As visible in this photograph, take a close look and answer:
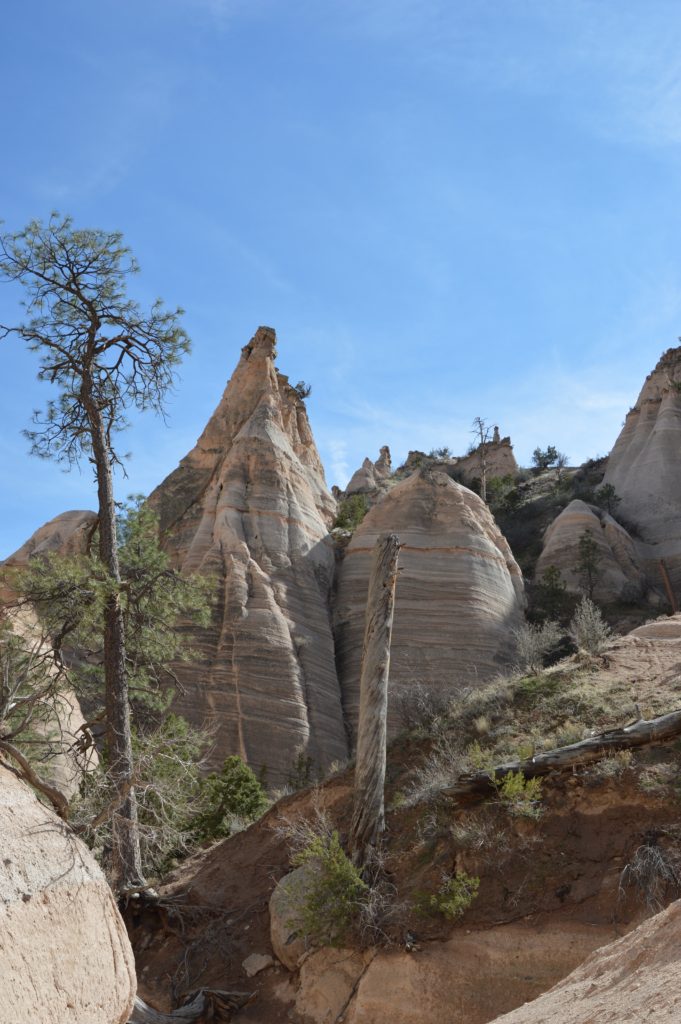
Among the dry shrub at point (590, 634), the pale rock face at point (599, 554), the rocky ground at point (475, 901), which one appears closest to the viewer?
the rocky ground at point (475, 901)

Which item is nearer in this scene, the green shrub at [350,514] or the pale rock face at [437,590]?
the pale rock face at [437,590]

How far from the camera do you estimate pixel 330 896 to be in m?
12.8

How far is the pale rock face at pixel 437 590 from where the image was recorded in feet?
96.2

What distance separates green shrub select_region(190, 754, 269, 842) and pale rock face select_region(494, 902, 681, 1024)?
1154 centimetres

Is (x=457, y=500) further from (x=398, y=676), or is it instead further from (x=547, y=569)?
(x=398, y=676)

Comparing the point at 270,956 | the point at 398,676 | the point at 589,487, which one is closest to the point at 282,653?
the point at 398,676

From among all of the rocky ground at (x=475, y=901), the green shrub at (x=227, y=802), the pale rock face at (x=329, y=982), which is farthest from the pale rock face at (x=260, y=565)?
the pale rock face at (x=329, y=982)

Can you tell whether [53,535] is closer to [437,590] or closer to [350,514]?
[350,514]

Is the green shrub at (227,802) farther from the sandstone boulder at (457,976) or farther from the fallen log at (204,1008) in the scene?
the sandstone boulder at (457,976)

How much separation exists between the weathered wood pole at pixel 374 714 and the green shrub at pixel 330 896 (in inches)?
27.6

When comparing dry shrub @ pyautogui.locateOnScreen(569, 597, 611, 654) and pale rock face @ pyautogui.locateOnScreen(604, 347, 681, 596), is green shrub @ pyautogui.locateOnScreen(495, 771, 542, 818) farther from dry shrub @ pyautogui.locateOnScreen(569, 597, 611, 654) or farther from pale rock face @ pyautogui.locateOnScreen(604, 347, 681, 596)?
pale rock face @ pyautogui.locateOnScreen(604, 347, 681, 596)

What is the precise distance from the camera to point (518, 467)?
64.0 metres

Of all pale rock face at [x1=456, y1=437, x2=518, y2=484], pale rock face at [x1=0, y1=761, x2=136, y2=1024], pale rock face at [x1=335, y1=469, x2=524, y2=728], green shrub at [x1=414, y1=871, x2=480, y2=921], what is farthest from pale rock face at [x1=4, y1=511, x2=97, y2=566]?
pale rock face at [x1=0, y1=761, x2=136, y2=1024]

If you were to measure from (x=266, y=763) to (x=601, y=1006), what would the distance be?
65.6 ft
